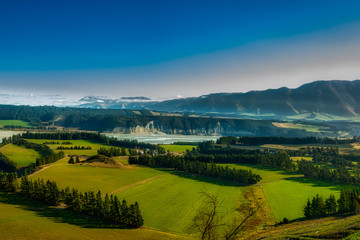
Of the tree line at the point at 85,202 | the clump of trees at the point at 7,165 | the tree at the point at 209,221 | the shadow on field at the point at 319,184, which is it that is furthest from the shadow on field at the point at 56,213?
the shadow on field at the point at 319,184

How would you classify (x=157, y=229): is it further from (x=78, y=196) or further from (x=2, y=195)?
(x=2, y=195)

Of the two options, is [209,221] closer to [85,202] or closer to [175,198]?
[85,202]

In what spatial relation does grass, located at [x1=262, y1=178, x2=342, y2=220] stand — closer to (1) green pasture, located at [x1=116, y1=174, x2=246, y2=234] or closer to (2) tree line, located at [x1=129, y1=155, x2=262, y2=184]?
Result: (2) tree line, located at [x1=129, y1=155, x2=262, y2=184]

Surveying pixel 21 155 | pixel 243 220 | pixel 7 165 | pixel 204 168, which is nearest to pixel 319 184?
pixel 204 168

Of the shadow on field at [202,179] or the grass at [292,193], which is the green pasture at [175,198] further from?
the grass at [292,193]

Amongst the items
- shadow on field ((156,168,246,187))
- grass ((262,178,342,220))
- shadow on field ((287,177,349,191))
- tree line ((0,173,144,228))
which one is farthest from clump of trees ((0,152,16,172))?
shadow on field ((287,177,349,191))

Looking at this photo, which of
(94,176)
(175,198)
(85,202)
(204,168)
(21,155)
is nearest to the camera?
(85,202)

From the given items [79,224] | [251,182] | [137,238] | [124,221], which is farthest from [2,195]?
[251,182]
